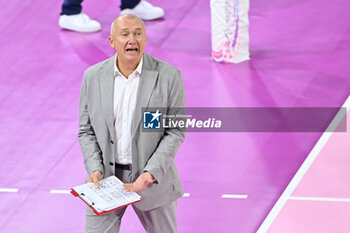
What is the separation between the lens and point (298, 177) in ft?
21.5

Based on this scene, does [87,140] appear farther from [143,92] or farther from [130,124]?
[143,92]

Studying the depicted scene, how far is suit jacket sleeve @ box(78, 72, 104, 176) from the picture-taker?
Result: 439cm

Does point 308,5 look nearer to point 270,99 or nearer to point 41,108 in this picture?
point 270,99

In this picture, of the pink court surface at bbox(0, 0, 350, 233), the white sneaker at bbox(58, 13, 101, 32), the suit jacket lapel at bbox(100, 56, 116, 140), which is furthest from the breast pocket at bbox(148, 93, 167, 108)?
the white sneaker at bbox(58, 13, 101, 32)

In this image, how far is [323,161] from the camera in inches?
266

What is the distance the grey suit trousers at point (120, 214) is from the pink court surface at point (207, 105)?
4.68 ft

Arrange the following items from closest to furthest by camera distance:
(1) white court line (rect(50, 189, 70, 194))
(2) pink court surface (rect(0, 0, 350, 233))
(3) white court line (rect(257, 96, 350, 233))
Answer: (3) white court line (rect(257, 96, 350, 233)), (2) pink court surface (rect(0, 0, 350, 233)), (1) white court line (rect(50, 189, 70, 194))

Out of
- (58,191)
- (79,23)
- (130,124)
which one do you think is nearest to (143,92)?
(130,124)

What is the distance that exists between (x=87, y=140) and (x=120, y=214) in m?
0.50

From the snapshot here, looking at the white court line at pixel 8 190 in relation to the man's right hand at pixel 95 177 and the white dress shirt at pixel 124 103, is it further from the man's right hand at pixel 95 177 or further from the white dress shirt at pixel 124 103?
the white dress shirt at pixel 124 103

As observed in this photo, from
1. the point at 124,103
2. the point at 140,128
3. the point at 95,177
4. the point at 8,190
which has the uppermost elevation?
the point at 124,103

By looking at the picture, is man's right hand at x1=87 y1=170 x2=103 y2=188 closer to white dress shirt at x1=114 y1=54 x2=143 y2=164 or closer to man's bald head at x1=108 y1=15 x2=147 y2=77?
white dress shirt at x1=114 y1=54 x2=143 y2=164

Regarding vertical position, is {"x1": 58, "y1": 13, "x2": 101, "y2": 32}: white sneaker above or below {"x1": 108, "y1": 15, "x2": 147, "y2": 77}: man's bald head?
below

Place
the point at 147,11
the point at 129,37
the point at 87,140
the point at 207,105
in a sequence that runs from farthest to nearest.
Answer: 1. the point at 147,11
2. the point at 207,105
3. the point at 87,140
4. the point at 129,37
